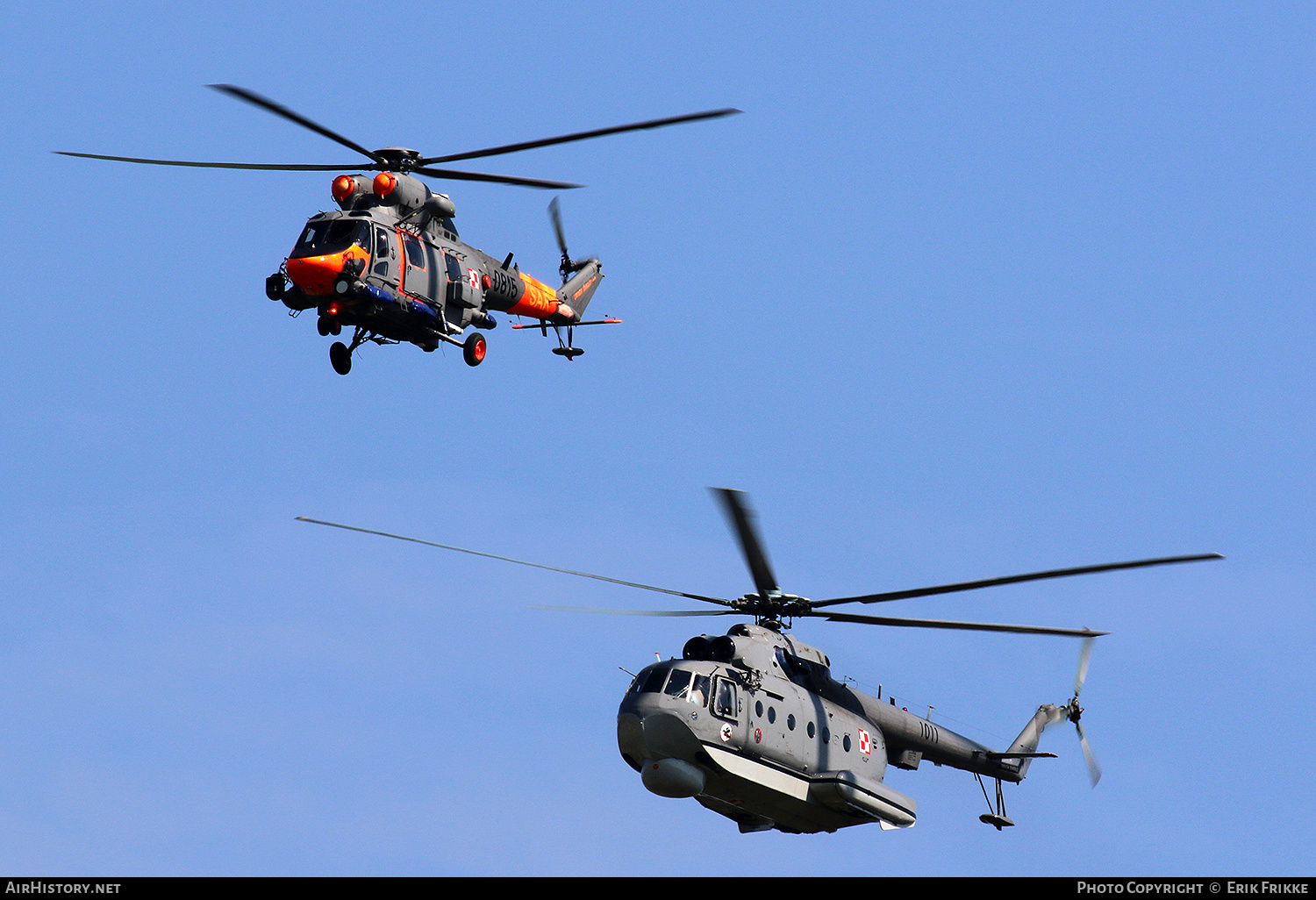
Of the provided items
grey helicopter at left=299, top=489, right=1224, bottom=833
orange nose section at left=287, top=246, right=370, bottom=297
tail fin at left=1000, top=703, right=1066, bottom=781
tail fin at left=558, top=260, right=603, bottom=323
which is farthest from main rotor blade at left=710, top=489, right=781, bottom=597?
tail fin at left=558, top=260, right=603, bottom=323

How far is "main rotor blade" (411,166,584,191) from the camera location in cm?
4078

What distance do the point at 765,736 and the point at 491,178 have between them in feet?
48.7

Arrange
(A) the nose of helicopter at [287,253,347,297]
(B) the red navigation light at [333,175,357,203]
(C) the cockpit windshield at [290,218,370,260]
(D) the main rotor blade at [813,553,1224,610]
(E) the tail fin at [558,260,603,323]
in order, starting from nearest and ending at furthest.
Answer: (D) the main rotor blade at [813,553,1224,610], (A) the nose of helicopter at [287,253,347,297], (C) the cockpit windshield at [290,218,370,260], (B) the red navigation light at [333,175,357,203], (E) the tail fin at [558,260,603,323]

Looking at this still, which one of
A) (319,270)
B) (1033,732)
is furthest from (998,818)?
(319,270)

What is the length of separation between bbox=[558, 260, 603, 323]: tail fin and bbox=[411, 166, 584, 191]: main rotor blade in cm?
987

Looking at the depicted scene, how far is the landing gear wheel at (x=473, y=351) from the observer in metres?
45.5

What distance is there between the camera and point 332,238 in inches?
1676

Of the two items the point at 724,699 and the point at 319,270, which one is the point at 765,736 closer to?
the point at 724,699

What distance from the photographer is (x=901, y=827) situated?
3812 centimetres

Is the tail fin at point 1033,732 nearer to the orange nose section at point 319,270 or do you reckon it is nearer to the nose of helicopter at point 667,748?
the nose of helicopter at point 667,748

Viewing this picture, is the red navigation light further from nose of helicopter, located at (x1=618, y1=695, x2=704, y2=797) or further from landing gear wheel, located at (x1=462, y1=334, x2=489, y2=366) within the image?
nose of helicopter, located at (x1=618, y1=695, x2=704, y2=797)

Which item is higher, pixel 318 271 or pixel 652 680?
pixel 318 271

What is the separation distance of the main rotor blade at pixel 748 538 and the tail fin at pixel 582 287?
1719cm
